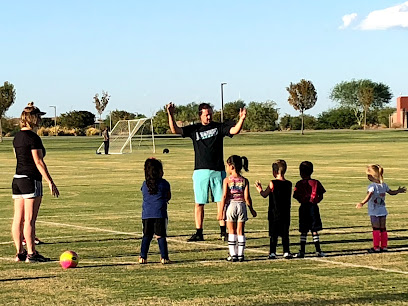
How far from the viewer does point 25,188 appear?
1227 centimetres

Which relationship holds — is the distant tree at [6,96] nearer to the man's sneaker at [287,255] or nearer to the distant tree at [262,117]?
the distant tree at [262,117]

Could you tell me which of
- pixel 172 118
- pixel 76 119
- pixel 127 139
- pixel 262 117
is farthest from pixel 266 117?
pixel 172 118

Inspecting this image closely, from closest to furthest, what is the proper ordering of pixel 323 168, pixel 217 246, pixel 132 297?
pixel 132 297
pixel 217 246
pixel 323 168

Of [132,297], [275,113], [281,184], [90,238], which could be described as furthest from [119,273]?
[275,113]

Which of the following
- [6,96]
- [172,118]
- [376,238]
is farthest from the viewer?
[6,96]

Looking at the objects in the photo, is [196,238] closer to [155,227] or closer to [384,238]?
[155,227]

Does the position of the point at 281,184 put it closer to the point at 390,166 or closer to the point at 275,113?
the point at 390,166

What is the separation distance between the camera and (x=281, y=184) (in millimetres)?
12164

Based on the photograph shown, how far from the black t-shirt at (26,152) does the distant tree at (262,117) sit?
4907 inches

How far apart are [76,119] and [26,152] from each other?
5226 inches

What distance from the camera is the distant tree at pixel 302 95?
411 ft

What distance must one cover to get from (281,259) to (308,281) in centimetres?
176

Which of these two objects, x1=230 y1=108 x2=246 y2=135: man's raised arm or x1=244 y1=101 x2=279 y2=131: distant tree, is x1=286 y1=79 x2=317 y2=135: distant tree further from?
x1=230 y1=108 x2=246 y2=135: man's raised arm

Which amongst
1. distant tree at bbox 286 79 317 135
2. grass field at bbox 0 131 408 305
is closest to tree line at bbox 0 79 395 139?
distant tree at bbox 286 79 317 135
